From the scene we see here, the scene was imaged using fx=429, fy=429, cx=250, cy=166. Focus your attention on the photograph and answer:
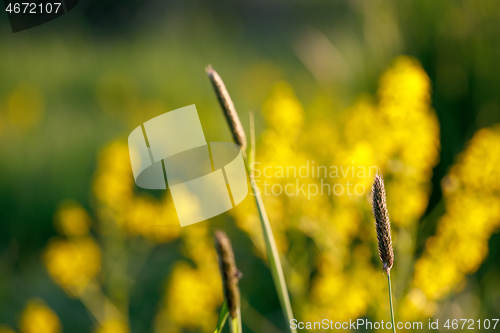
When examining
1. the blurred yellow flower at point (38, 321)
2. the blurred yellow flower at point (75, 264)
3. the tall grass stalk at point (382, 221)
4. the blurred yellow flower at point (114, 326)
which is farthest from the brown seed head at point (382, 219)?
the blurred yellow flower at point (38, 321)

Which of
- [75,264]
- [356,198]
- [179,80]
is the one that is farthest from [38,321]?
[179,80]

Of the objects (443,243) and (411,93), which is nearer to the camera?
(443,243)

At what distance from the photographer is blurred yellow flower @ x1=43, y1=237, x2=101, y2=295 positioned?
1445 millimetres

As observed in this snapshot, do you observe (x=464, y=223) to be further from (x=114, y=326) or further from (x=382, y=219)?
(x=114, y=326)

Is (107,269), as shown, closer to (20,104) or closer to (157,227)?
(157,227)

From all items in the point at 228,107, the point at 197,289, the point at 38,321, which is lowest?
the point at 38,321

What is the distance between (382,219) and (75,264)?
4.37 ft

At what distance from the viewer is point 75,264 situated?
Result: 1476 mm

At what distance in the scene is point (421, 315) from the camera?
3.42ft

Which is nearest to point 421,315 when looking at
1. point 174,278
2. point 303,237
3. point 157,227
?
point 303,237

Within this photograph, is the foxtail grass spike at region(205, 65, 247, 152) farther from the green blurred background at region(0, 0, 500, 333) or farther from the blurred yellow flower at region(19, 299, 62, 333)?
the blurred yellow flower at region(19, 299, 62, 333)

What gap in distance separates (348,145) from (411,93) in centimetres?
22

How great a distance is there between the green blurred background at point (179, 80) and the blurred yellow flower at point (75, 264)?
27cm

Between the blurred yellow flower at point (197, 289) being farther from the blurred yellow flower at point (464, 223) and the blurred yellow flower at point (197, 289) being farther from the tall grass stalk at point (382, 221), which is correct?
the tall grass stalk at point (382, 221)
